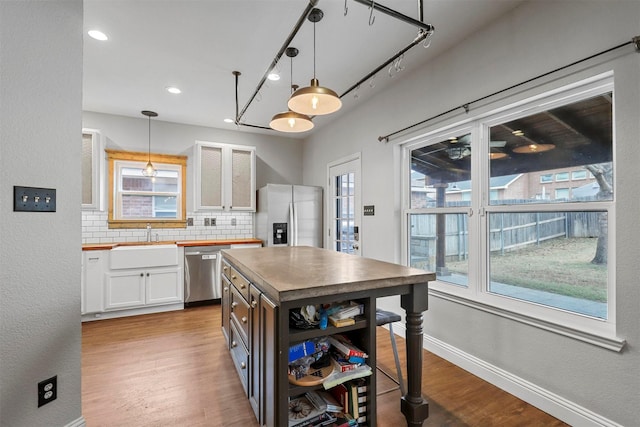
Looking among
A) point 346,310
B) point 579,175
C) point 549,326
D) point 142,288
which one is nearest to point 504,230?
point 579,175

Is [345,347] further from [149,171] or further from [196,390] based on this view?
[149,171]

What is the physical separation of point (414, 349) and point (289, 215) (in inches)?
128

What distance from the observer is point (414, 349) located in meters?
1.70

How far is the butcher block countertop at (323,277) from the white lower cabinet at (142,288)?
247 centimetres

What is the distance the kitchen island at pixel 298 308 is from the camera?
136cm

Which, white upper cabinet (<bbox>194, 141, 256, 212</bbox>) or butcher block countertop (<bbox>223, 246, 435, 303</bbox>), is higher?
white upper cabinet (<bbox>194, 141, 256, 212</bbox>)

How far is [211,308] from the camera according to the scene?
4.19m

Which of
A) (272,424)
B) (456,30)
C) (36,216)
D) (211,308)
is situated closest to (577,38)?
(456,30)

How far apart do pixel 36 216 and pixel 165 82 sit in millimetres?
2331

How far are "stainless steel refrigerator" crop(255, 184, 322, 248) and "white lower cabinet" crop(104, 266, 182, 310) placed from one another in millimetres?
1399

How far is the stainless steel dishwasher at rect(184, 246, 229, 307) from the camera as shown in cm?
413

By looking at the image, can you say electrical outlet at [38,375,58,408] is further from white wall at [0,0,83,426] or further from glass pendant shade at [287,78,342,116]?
glass pendant shade at [287,78,342,116]

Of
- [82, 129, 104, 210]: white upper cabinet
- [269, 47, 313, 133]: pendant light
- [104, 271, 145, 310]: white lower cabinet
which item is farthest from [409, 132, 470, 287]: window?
[82, 129, 104, 210]: white upper cabinet

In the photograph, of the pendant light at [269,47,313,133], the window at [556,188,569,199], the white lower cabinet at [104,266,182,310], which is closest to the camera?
the window at [556,188,569,199]
